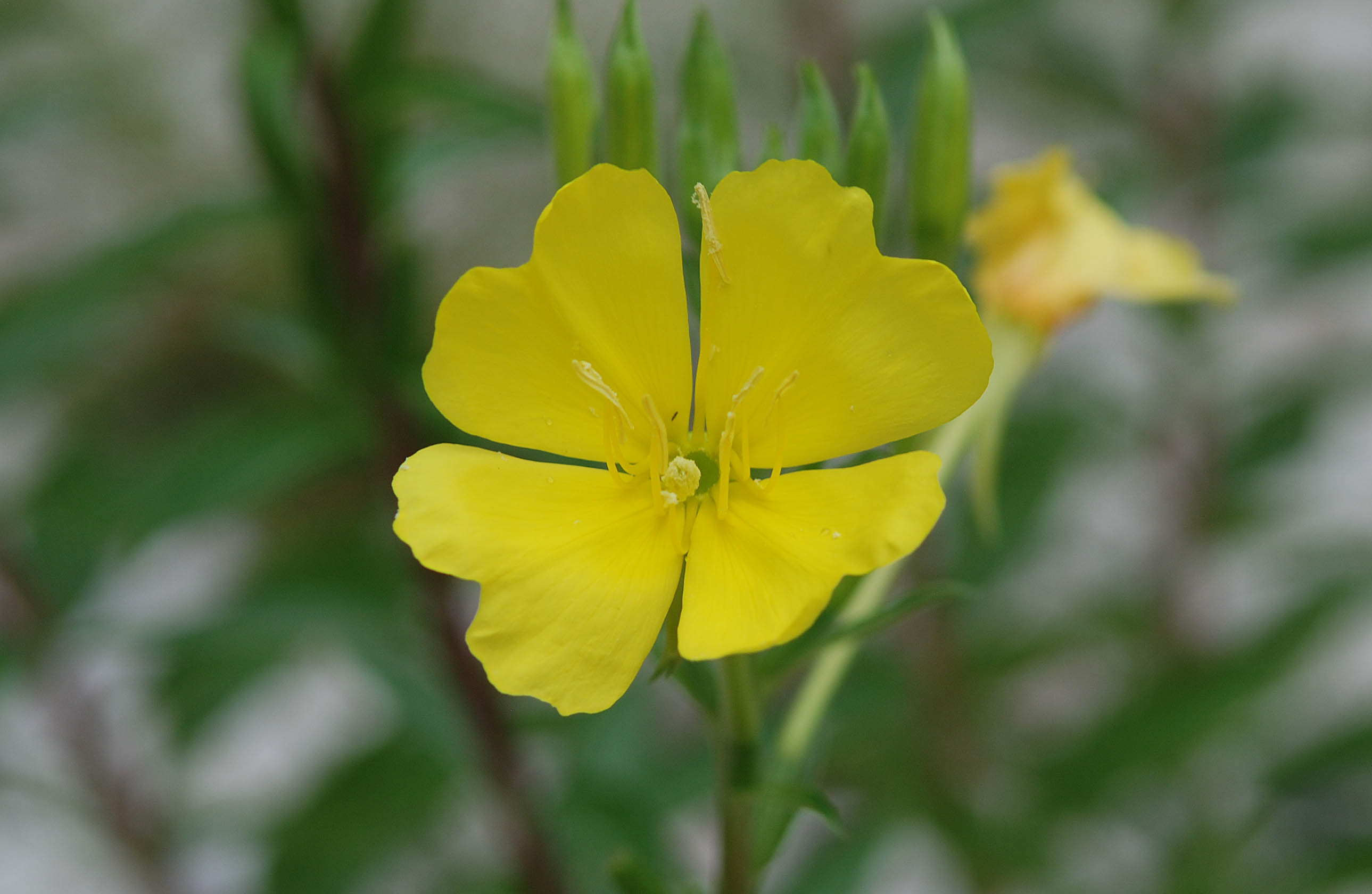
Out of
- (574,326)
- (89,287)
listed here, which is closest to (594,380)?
(574,326)

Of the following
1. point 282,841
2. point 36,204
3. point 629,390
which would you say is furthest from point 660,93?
point 629,390

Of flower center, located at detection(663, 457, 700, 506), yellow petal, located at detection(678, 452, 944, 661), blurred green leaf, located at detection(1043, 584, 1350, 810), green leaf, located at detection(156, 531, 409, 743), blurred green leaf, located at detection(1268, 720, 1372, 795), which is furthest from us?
blurred green leaf, located at detection(1268, 720, 1372, 795)

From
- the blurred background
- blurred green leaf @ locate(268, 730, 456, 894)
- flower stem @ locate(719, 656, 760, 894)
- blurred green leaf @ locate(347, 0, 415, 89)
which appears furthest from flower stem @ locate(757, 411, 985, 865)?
blurred green leaf @ locate(268, 730, 456, 894)

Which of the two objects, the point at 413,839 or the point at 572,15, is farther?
the point at 413,839

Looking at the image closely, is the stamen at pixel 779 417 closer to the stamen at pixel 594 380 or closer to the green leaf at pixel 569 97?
the stamen at pixel 594 380

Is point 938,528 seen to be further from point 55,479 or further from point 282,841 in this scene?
point 55,479

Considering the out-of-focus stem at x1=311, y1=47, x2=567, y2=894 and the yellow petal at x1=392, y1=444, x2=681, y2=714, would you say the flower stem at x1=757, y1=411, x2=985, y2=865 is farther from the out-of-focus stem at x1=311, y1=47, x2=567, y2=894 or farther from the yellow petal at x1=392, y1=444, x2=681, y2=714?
the out-of-focus stem at x1=311, y1=47, x2=567, y2=894
